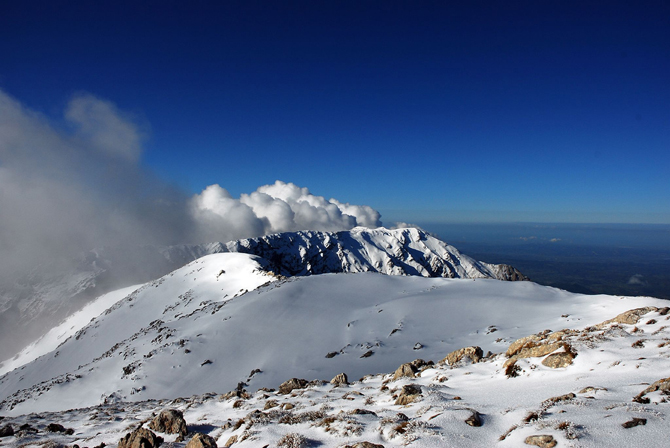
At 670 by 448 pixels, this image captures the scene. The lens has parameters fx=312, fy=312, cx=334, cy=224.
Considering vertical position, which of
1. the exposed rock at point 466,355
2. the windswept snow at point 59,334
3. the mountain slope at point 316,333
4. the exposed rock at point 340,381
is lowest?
the windswept snow at point 59,334

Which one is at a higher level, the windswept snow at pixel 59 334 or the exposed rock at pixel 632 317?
the exposed rock at pixel 632 317

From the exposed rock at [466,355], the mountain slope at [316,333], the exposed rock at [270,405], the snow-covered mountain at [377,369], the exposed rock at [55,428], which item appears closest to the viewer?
the snow-covered mountain at [377,369]

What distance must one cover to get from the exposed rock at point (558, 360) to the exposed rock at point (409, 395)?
4.45m

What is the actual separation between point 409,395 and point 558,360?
515 cm

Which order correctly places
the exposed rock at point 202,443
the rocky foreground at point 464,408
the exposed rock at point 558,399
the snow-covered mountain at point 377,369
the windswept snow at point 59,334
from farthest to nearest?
the windswept snow at point 59,334
the exposed rock at point 202,443
the exposed rock at point 558,399
the snow-covered mountain at point 377,369
the rocky foreground at point 464,408

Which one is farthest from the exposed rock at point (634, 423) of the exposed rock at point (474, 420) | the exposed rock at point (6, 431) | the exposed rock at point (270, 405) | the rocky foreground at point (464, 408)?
the exposed rock at point (6, 431)

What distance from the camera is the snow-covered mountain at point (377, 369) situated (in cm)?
680

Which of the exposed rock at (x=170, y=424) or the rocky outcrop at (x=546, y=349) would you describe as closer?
the exposed rock at (x=170, y=424)

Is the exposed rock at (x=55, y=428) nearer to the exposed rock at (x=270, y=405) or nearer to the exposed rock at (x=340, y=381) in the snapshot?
the exposed rock at (x=270, y=405)

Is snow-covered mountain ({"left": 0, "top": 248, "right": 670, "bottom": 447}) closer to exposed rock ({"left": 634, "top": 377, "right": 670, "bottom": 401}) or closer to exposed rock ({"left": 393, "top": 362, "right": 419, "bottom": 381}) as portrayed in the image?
exposed rock ({"left": 393, "top": 362, "right": 419, "bottom": 381})

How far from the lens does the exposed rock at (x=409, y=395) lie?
30.7 ft

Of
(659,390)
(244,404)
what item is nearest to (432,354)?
(244,404)

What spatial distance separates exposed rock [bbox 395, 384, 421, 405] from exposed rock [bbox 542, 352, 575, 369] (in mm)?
4448

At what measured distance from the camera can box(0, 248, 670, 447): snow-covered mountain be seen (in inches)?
268
